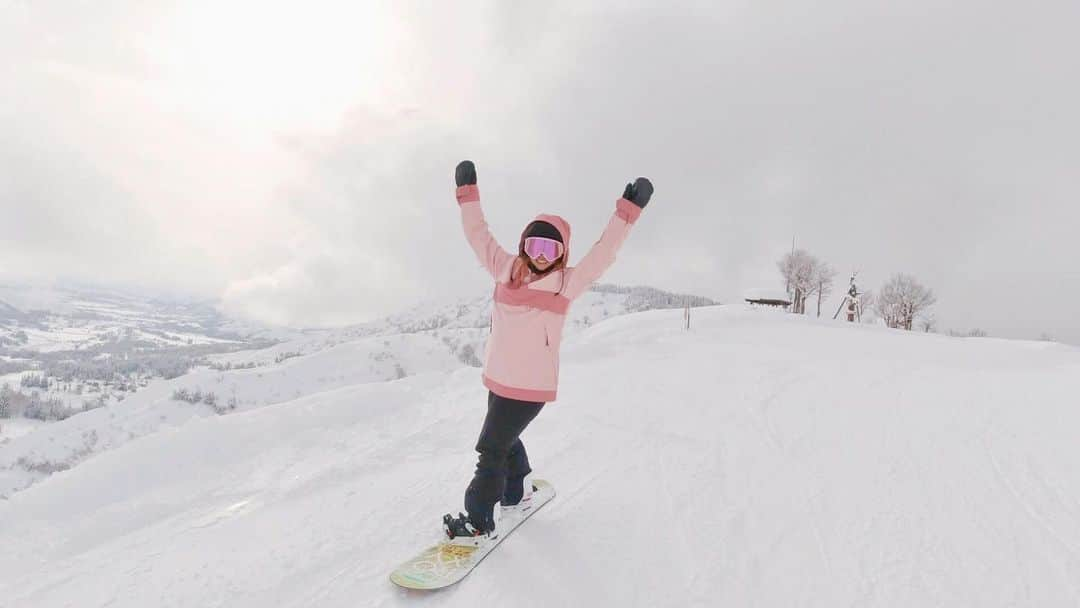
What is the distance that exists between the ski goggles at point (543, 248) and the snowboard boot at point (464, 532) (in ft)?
6.13

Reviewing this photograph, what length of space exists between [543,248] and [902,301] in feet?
226

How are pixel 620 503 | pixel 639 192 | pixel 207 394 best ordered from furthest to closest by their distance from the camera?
1. pixel 207 394
2. pixel 620 503
3. pixel 639 192

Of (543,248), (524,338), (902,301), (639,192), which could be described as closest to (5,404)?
(524,338)

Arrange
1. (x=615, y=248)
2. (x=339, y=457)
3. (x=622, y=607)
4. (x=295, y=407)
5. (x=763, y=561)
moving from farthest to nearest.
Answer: (x=295, y=407) → (x=339, y=457) → (x=615, y=248) → (x=763, y=561) → (x=622, y=607)

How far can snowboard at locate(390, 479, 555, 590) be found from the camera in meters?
2.90

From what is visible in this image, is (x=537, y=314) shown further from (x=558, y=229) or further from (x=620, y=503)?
(x=620, y=503)

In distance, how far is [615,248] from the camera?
3.56m

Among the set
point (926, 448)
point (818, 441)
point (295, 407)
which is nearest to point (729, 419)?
point (818, 441)

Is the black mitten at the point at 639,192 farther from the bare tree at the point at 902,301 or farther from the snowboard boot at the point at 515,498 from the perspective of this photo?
the bare tree at the point at 902,301

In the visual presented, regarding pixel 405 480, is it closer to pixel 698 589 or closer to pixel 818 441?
pixel 698 589

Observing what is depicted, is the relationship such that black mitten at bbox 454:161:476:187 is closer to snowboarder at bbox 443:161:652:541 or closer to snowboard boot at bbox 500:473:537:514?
snowboarder at bbox 443:161:652:541

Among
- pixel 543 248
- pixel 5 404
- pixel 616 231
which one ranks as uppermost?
pixel 616 231

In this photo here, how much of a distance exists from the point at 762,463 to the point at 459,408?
422cm

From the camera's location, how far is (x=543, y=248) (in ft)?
10.9
